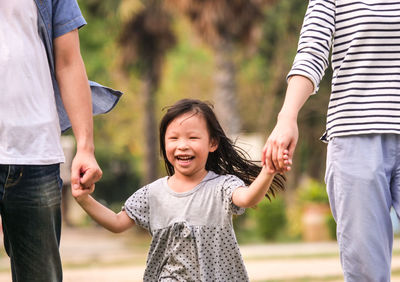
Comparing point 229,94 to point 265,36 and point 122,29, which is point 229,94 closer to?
point 122,29

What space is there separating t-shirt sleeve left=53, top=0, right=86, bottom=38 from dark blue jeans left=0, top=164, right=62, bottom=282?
21.5 inches

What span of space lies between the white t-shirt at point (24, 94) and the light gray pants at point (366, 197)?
1.06 m

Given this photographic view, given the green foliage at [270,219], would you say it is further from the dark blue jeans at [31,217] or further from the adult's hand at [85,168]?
the dark blue jeans at [31,217]

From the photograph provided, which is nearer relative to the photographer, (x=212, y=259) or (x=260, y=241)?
(x=212, y=259)

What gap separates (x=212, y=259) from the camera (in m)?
3.81

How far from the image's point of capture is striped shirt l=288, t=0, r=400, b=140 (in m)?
3.19

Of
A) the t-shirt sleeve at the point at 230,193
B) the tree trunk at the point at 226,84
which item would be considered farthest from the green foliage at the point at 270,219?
the t-shirt sleeve at the point at 230,193

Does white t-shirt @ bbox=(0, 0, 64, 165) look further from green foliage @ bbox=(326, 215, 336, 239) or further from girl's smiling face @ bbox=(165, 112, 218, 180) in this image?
green foliage @ bbox=(326, 215, 336, 239)

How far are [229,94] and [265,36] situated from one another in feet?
31.2

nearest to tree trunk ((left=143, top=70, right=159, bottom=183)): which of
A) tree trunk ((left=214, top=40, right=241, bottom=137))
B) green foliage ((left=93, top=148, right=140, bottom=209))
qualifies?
tree trunk ((left=214, top=40, right=241, bottom=137))

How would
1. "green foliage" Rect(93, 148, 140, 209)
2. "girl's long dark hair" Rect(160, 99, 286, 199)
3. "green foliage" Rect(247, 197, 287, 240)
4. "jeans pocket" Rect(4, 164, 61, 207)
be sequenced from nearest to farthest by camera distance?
"jeans pocket" Rect(4, 164, 61, 207)
"girl's long dark hair" Rect(160, 99, 286, 199)
"green foliage" Rect(247, 197, 287, 240)
"green foliage" Rect(93, 148, 140, 209)

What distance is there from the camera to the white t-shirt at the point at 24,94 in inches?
123

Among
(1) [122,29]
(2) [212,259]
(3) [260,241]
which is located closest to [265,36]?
(1) [122,29]

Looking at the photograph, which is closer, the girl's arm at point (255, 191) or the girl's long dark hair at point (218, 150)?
the girl's arm at point (255, 191)
